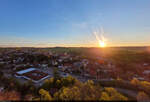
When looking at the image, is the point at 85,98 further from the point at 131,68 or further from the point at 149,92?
the point at 131,68

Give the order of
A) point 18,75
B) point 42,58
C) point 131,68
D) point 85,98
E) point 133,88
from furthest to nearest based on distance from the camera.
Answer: point 42,58 → point 131,68 → point 18,75 → point 133,88 → point 85,98

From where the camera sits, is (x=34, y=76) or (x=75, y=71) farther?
(x=75, y=71)

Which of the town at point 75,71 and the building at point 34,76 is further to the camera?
the building at point 34,76

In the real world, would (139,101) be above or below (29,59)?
above

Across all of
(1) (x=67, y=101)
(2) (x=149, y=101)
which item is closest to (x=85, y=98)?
(1) (x=67, y=101)

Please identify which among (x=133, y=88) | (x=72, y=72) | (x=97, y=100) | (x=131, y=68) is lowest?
(x=72, y=72)

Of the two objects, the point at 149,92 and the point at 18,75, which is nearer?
the point at 149,92

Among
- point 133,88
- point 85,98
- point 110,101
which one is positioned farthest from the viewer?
point 133,88

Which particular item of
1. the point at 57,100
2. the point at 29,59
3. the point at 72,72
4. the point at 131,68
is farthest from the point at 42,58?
the point at 131,68

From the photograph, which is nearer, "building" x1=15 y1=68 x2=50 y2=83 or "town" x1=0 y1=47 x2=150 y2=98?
→ "town" x1=0 y1=47 x2=150 y2=98
